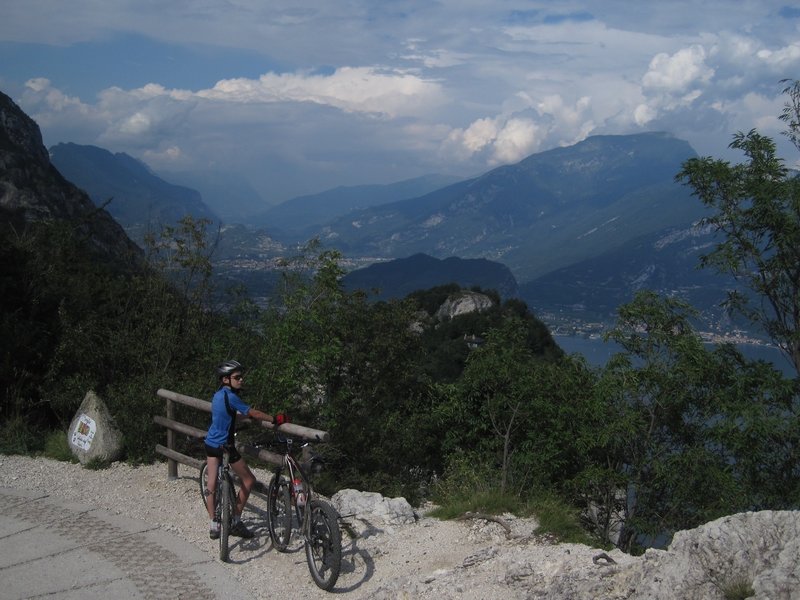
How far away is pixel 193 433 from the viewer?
335 inches

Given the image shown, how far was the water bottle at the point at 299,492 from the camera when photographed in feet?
20.9

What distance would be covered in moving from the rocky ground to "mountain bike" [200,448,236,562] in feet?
0.68

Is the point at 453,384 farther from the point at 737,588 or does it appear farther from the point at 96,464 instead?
the point at 737,588

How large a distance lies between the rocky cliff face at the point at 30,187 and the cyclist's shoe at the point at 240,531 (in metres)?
38.2

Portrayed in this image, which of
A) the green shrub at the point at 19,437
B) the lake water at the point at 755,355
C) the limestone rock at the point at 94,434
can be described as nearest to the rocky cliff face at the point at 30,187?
the lake water at the point at 755,355

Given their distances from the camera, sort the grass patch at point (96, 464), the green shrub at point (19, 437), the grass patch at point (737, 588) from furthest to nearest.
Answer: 1. the green shrub at point (19, 437)
2. the grass patch at point (96, 464)
3. the grass patch at point (737, 588)

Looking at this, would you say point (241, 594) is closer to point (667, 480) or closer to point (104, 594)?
point (104, 594)

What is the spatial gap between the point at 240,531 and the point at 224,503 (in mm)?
542

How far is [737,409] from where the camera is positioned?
12.4 metres

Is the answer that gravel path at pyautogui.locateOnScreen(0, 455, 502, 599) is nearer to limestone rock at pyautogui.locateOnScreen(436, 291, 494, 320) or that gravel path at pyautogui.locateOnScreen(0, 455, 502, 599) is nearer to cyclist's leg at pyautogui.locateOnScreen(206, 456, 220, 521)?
cyclist's leg at pyautogui.locateOnScreen(206, 456, 220, 521)

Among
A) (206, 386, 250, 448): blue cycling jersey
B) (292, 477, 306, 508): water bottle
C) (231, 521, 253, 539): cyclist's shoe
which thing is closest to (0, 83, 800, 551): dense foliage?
(231, 521, 253, 539): cyclist's shoe

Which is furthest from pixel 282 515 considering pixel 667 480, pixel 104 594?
pixel 667 480

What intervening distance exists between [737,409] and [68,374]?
11513mm

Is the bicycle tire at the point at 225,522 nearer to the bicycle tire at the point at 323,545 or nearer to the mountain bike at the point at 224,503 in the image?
the mountain bike at the point at 224,503
